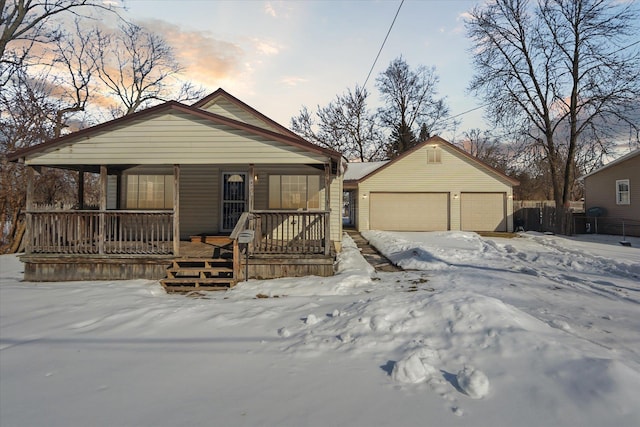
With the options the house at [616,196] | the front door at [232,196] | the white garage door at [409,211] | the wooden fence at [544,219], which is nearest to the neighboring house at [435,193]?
the white garage door at [409,211]

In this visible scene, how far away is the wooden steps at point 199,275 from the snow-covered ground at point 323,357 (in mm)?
658

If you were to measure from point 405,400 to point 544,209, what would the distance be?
20849mm

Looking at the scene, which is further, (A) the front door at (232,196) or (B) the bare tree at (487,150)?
(B) the bare tree at (487,150)

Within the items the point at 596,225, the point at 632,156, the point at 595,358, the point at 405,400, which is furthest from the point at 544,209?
the point at 405,400

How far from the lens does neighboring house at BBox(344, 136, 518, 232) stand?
19.2 meters

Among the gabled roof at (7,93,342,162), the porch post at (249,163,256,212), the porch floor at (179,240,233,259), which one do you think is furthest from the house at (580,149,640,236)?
the porch floor at (179,240,233,259)

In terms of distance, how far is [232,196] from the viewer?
35.0ft

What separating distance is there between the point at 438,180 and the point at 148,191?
15470 millimetres

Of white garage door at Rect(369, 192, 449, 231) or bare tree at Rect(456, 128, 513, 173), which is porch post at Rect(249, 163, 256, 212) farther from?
bare tree at Rect(456, 128, 513, 173)

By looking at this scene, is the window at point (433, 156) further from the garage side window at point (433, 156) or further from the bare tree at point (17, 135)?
the bare tree at point (17, 135)

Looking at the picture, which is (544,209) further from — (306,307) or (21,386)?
(21,386)

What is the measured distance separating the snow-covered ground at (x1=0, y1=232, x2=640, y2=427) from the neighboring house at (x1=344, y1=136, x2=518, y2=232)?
42.6ft

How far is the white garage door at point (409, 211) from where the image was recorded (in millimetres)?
19266

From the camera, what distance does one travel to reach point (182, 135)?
7.72 metres
